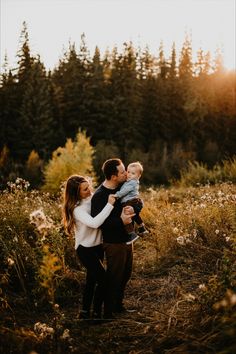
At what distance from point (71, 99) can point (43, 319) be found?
36879 millimetres

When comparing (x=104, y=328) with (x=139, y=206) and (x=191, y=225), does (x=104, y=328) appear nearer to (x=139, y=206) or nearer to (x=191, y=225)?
(x=139, y=206)

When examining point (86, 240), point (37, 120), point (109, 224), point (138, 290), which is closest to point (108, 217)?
point (109, 224)

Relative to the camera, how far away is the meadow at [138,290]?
3.30m

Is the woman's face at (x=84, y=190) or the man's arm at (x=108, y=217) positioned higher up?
the woman's face at (x=84, y=190)

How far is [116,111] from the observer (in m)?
39.8

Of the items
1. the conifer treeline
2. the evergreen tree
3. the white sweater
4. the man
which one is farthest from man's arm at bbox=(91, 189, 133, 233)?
the evergreen tree

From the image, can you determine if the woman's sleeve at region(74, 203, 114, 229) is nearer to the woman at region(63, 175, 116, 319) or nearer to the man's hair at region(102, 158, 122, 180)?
the woman at region(63, 175, 116, 319)

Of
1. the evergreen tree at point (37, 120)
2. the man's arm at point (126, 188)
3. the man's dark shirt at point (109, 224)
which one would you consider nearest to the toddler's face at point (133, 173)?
the man's arm at point (126, 188)

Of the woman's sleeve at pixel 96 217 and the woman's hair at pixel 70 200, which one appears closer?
the woman's sleeve at pixel 96 217

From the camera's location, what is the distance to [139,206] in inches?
182

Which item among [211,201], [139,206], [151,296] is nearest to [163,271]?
[151,296]

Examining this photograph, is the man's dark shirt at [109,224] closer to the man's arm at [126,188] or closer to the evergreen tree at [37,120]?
the man's arm at [126,188]

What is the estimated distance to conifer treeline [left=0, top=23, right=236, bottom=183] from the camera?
36281 millimetres

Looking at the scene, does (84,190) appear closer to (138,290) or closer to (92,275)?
(92,275)
